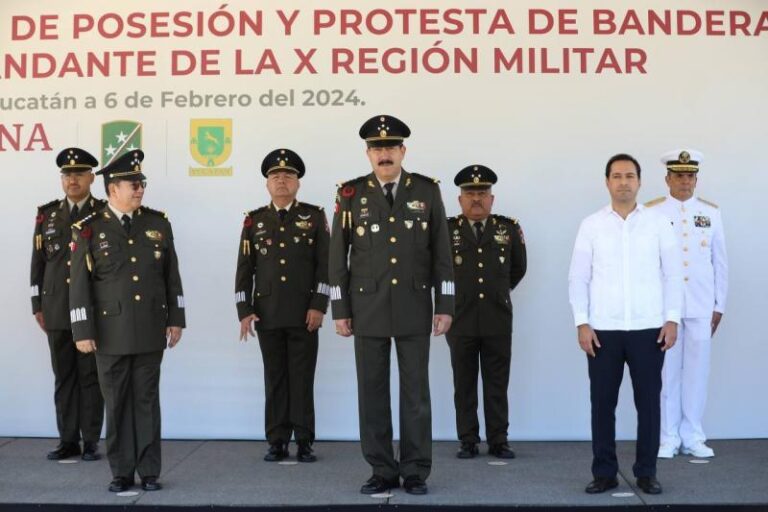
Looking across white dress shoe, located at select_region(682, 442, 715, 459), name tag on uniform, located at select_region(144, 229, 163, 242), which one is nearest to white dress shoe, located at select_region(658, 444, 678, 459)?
white dress shoe, located at select_region(682, 442, 715, 459)

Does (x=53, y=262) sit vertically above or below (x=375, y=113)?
below

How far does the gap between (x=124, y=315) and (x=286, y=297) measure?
3.43 feet

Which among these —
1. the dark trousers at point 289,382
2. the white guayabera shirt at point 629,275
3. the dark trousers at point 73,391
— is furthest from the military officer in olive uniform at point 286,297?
the white guayabera shirt at point 629,275

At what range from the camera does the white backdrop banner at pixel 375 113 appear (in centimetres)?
591

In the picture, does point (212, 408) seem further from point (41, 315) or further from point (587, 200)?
point (587, 200)

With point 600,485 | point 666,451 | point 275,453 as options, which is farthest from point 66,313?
point 666,451

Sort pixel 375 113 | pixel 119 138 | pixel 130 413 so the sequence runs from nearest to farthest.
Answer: pixel 130 413 < pixel 375 113 < pixel 119 138

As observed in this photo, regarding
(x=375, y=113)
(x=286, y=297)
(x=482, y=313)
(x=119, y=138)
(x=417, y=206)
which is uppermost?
(x=375, y=113)

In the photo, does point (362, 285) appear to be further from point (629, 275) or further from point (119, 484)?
point (119, 484)

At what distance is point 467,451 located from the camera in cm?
530

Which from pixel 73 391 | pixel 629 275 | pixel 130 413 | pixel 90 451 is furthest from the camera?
pixel 73 391

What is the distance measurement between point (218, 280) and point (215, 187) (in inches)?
24.6

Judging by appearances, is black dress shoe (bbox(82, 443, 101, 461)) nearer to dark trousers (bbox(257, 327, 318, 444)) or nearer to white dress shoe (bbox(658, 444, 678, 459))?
dark trousers (bbox(257, 327, 318, 444))

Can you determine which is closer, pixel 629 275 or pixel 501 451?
pixel 629 275
